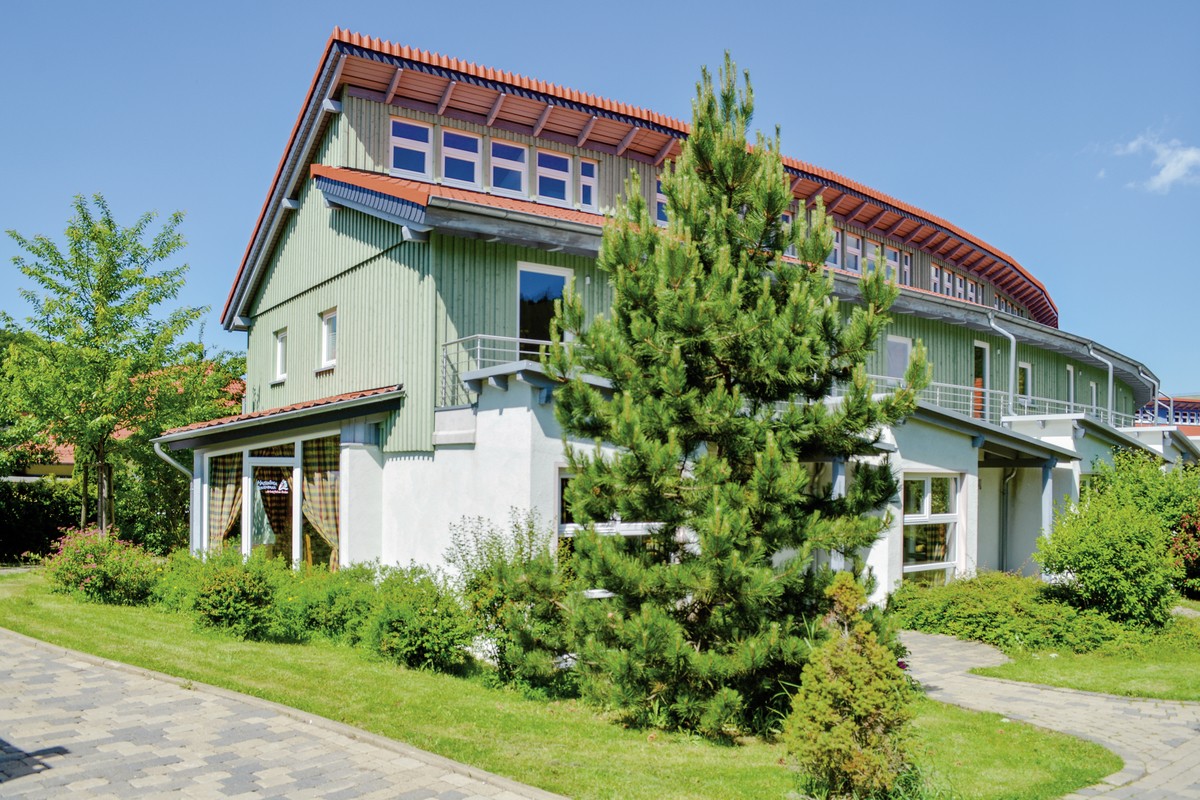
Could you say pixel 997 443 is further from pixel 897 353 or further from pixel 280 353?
pixel 280 353

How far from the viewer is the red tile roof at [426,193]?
13.2 metres

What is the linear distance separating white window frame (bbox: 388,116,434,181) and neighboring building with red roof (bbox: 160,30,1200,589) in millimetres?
48

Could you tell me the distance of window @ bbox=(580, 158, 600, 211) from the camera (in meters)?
18.6

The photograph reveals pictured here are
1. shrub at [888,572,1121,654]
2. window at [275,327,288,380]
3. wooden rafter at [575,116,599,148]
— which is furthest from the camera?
window at [275,327,288,380]

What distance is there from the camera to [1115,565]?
13.1 metres

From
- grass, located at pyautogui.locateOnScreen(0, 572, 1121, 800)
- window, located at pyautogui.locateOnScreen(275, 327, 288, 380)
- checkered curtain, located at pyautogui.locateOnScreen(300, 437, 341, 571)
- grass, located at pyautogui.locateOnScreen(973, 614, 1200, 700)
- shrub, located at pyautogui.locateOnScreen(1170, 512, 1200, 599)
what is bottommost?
grass, located at pyautogui.locateOnScreen(973, 614, 1200, 700)

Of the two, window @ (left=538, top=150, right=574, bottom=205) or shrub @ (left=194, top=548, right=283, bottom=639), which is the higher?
window @ (left=538, top=150, right=574, bottom=205)

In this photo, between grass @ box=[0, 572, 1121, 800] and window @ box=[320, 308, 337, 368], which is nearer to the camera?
grass @ box=[0, 572, 1121, 800]

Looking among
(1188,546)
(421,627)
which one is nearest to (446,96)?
(421,627)

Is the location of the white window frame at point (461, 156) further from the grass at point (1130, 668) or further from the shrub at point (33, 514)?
the shrub at point (33, 514)

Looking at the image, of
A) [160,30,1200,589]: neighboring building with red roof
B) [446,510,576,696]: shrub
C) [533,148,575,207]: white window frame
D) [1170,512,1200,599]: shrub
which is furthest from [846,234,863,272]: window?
[446,510,576,696]: shrub

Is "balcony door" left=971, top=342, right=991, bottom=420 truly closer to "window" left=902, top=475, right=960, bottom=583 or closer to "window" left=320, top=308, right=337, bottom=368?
"window" left=902, top=475, right=960, bottom=583

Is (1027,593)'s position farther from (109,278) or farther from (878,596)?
(109,278)

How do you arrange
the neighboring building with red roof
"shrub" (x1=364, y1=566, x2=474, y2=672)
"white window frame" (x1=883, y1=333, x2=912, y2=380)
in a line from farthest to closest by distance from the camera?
"white window frame" (x1=883, y1=333, x2=912, y2=380) < the neighboring building with red roof < "shrub" (x1=364, y1=566, x2=474, y2=672)
